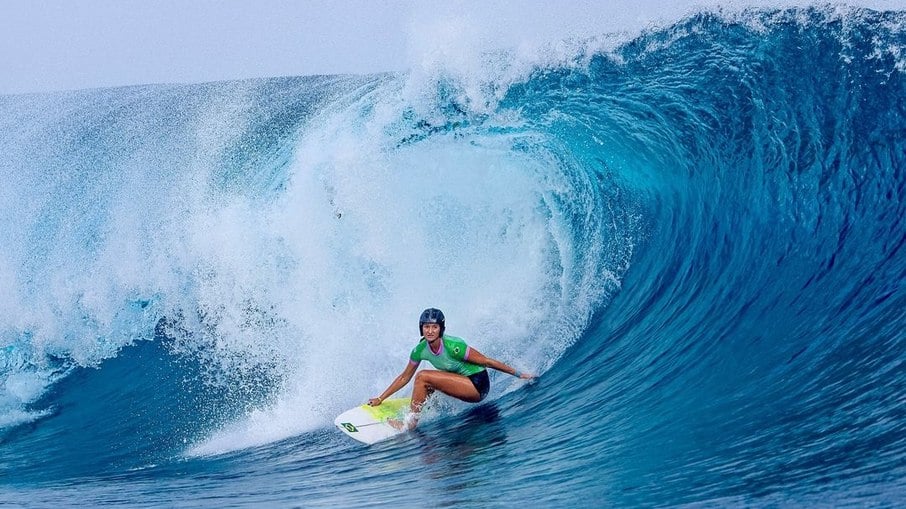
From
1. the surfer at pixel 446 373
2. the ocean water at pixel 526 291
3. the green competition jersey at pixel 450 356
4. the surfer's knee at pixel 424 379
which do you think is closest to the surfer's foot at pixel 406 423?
the surfer at pixel 446 373

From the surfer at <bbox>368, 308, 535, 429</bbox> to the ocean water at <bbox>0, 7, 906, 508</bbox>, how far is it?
0.68 feet

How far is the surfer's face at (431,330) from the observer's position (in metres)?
6.05

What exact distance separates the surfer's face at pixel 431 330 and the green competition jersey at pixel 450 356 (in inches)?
→ 5.9

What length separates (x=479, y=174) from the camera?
9.78 m

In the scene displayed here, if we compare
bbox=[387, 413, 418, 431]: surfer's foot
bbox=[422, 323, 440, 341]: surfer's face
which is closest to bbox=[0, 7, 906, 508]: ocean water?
bbox=[387, 413, 418, 431]: surfer's foot

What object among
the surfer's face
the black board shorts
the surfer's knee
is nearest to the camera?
the surfer's face

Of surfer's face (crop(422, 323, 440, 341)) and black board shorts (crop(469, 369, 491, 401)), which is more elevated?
surfer's face (crop(422, 323, 440, 341))

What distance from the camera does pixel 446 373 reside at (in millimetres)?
6270

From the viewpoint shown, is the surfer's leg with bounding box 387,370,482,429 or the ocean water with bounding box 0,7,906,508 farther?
the surfer's leg with bounding box 387,370,482,429

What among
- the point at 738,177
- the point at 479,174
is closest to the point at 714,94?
the point at 738,177

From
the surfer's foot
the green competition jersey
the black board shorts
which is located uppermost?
the green competition jersey

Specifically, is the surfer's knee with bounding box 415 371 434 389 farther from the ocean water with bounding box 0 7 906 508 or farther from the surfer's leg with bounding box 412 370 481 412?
the ocean water with bounding box 0 7 906 508

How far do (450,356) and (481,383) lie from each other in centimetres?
34

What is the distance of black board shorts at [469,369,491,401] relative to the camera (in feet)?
20.8
